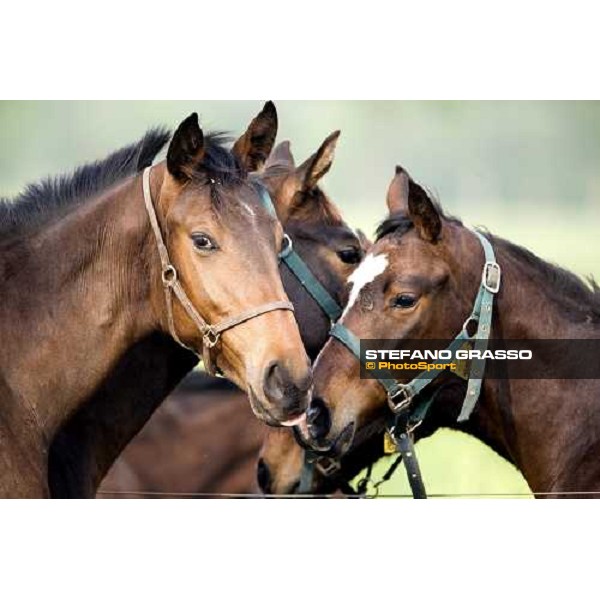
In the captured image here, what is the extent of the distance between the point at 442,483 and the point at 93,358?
5.66 ft

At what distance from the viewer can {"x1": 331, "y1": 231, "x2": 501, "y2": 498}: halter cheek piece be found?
422cm

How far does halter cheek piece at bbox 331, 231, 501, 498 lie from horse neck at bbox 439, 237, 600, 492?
70 mm

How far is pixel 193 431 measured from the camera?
538cm

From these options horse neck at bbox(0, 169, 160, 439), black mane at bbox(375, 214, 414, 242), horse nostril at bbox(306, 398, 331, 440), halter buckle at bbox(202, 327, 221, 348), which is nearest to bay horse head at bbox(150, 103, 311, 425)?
halter buckle at bbox(202, 327, 221, 348)

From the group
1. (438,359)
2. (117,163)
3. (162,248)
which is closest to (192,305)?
(162,248)

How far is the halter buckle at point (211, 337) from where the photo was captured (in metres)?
3.78

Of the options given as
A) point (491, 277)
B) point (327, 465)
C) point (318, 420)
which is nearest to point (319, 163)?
point (491, 277)

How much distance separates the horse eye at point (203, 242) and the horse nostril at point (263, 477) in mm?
1438

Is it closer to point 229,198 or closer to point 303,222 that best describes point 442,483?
point 303,222

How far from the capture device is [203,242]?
379 cm

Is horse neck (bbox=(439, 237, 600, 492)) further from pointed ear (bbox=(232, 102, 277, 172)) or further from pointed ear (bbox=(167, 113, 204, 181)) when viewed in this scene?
pointed ear (bbox=(167, 113, 204, 181))

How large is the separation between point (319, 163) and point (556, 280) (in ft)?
3.74

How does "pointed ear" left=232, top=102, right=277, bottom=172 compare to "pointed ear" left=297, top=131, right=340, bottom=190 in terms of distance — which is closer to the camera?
"pointed ear" left=232, top=102, right=277, bottom=172

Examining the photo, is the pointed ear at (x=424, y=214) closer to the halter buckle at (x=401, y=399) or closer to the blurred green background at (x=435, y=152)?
the blurred green background at (x=435, y=152)
